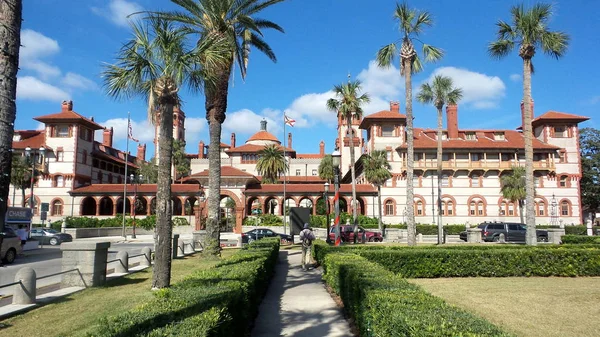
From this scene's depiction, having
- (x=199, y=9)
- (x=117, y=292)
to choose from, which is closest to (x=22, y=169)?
(x=199, y=9)

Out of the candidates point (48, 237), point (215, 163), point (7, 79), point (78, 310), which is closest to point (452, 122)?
point (215, 163)

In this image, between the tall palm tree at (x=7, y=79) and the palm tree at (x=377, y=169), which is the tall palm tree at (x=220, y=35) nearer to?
the tall palm tree at (x=7, y=79)

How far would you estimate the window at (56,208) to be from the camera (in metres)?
50.3

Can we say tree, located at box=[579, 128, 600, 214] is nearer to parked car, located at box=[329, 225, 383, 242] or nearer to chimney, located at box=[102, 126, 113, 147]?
parked car, located at box=[329, 225, 383, 242]

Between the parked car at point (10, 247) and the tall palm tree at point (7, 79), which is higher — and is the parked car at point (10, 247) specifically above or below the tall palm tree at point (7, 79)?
below

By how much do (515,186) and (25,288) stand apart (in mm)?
48598

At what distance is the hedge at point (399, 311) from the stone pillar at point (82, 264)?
7.48 m

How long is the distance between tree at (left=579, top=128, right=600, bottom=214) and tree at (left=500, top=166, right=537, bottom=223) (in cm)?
2482

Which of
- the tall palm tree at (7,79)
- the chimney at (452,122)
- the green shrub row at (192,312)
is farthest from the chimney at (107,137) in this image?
the tall palm tree at (7,79)

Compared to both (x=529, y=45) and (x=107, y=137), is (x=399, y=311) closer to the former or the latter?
(x=529, y=45)

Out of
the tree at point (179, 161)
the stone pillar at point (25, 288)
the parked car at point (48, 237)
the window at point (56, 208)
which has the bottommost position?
the parked car at point (48, 237)

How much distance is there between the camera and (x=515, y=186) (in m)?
45.7

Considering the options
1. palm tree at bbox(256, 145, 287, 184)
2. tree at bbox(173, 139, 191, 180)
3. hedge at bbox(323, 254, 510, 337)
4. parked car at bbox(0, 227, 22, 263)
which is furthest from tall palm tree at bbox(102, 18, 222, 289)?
tree at bbox(173, 139, 191, 180)

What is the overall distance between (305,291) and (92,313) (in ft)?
18.1
